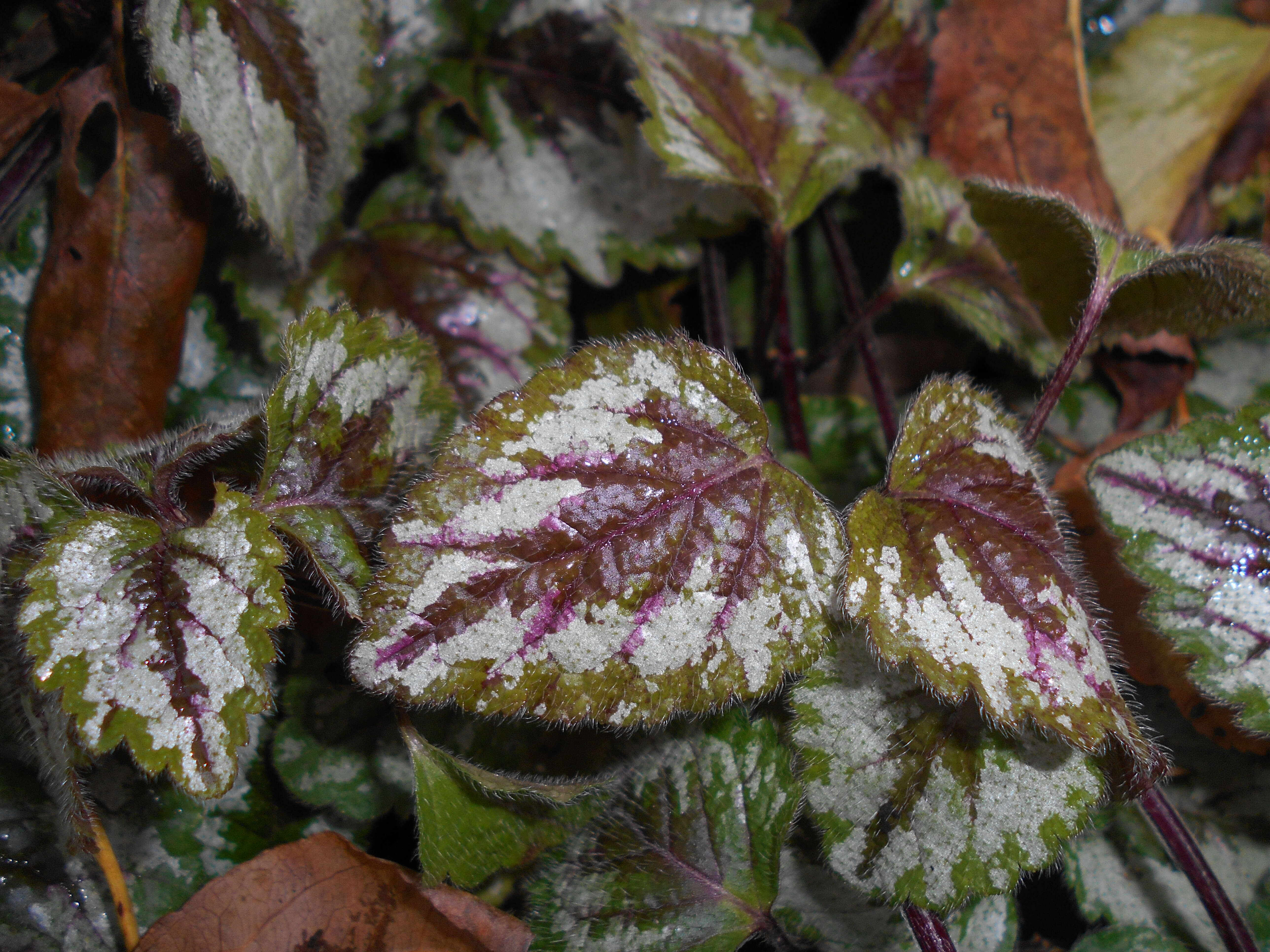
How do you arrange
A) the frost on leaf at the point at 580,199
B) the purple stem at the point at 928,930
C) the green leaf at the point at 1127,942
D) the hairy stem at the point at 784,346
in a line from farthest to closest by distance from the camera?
the frost on leaf at the point at 580,199 < the hairy stem at the point at 784,346 < the green leaf at the point at 1127,942 < the purple stem at the point at 928,930

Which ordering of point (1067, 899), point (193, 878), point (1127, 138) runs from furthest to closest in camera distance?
point (1127, 138) → point (1067, 899) → point (193, 878)

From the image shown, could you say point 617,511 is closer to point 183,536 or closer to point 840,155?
point 183,536

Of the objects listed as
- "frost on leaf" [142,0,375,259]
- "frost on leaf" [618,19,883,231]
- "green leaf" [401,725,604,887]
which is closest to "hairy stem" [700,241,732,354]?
"frost on leaf" [618,19,883,231]

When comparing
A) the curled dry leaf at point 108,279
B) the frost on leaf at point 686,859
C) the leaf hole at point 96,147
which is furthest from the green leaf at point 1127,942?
the leaf hole at point 96,147

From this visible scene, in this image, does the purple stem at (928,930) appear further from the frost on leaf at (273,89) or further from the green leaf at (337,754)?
the frost on leaf at (273,89)

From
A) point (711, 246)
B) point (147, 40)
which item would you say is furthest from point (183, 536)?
point (711, 246)

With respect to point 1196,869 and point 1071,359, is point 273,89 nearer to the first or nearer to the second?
point 1071,359
